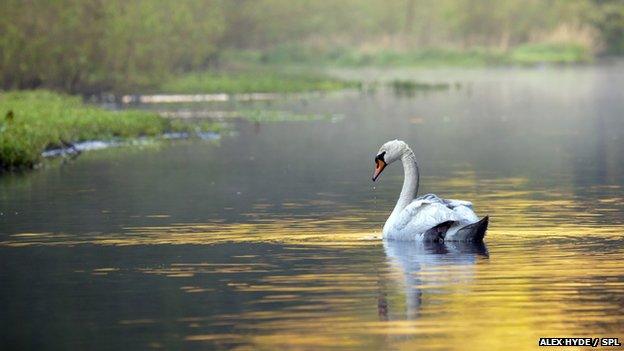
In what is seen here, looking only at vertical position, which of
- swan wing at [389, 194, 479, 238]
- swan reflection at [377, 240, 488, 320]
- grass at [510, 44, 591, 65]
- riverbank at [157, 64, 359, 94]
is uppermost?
swan wing at [389, 194, 479, 238]

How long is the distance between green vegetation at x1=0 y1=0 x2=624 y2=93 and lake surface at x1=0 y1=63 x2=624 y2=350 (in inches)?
908

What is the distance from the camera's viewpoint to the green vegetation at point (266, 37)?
59.8 meters

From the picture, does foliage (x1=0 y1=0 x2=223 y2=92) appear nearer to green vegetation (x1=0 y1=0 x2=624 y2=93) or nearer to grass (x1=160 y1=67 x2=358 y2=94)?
green vegetation (x1=0 y1=0 x2=624 y2=93)

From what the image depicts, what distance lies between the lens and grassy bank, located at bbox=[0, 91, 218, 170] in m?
30.3

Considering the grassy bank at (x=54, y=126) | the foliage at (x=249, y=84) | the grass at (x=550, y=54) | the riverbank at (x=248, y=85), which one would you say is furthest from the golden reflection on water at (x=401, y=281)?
the grass at (x=550, y=54)

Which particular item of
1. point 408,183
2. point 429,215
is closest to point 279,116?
point 408,183

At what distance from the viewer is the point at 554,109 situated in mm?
55156

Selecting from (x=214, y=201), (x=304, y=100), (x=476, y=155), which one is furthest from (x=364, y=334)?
(x=304, y=100)

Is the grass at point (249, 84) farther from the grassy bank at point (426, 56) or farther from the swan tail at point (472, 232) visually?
the swan tail at point (472, 232)

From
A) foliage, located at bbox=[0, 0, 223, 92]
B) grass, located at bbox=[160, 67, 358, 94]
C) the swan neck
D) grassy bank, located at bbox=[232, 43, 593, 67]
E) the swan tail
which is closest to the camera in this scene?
the swan tail

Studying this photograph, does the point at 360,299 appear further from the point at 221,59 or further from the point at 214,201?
the point at 221,59

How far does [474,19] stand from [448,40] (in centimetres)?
1063

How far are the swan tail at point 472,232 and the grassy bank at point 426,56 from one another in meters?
97.8

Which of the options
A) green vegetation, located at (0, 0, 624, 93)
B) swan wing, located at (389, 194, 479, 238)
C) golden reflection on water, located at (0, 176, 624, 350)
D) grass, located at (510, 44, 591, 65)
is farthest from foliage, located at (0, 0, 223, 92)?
grass, located at (510, 44, 591, 65)
